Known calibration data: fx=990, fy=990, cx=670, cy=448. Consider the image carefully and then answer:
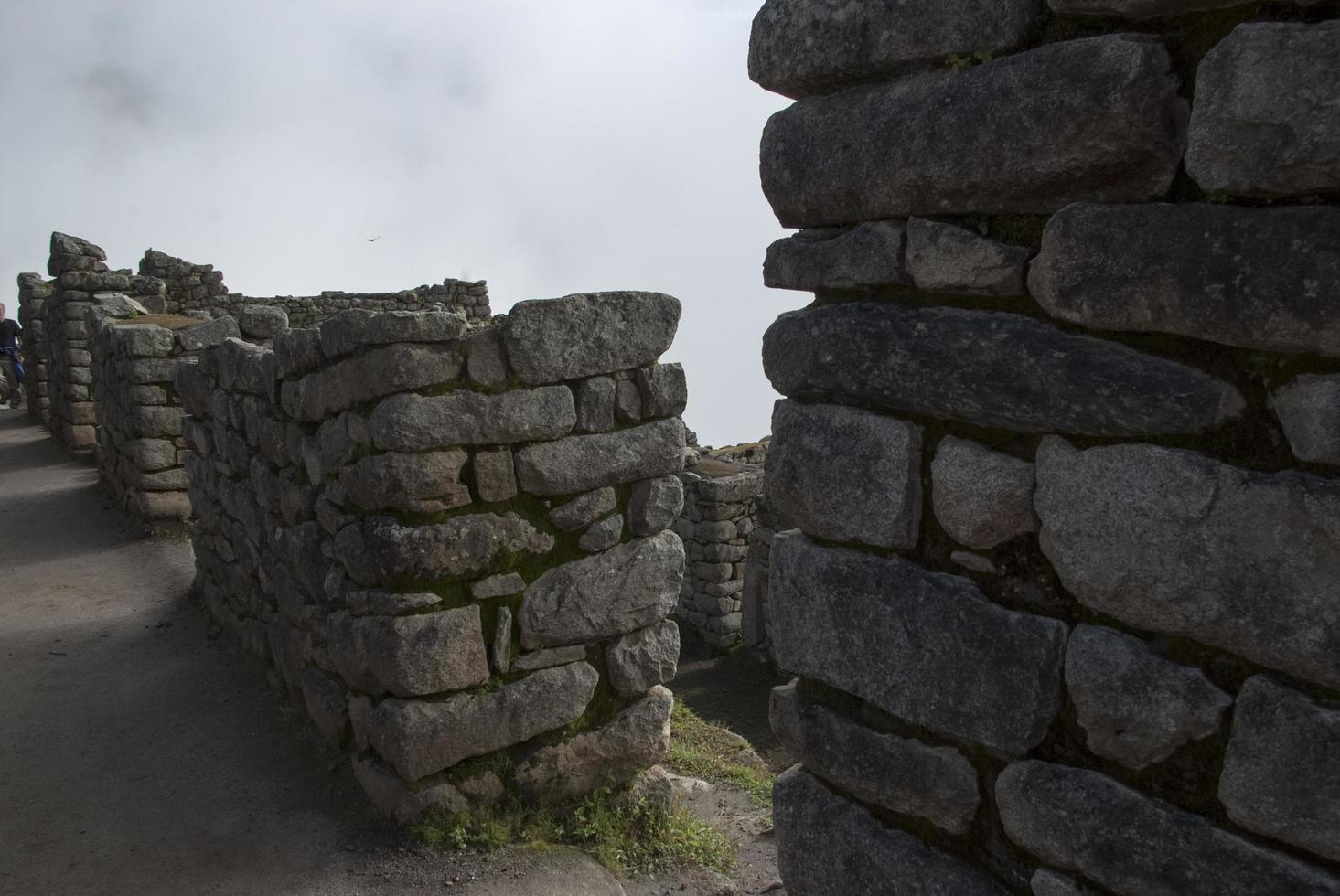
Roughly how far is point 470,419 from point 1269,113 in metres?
3.17

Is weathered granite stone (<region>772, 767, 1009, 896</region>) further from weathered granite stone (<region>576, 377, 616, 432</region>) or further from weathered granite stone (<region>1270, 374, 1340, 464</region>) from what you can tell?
weathered granite stone (<region>576, 377, 616, 432</region>)

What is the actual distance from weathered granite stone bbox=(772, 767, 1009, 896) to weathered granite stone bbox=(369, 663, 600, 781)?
2.07 meters

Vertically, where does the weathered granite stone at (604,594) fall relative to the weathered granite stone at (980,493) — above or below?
below

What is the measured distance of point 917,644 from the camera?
2078 millimetres

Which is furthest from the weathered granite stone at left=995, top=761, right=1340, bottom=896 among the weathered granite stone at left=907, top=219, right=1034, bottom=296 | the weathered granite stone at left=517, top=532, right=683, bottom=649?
the weathered granite stone at left=517, top=532, right=683, bottom=649

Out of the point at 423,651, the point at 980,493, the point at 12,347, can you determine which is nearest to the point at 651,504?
the point at 423,651

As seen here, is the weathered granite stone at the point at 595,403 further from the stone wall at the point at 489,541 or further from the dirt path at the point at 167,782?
the dirt path at the point at 167,782

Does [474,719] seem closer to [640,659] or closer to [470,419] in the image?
[640,659]

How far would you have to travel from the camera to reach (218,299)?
60.9 feet

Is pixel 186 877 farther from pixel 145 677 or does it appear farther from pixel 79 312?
pixel 79 312

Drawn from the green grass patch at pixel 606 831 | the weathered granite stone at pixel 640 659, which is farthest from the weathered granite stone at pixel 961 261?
the green grass patch at pixel 606 831

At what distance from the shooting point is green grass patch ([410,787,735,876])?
4230 millimetres

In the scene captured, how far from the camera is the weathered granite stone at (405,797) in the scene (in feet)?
13.8

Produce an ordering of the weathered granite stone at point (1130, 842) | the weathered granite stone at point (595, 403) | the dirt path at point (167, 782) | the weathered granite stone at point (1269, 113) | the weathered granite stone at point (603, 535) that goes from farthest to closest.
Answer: the weathered granite stone at point (603, 535) < the weathered granite stone at point (595, 403) < the dirt path at point (167, 782) < the weathered granite stone at point (1130, 842) < the weathered granite stone at point (1269, 113)
